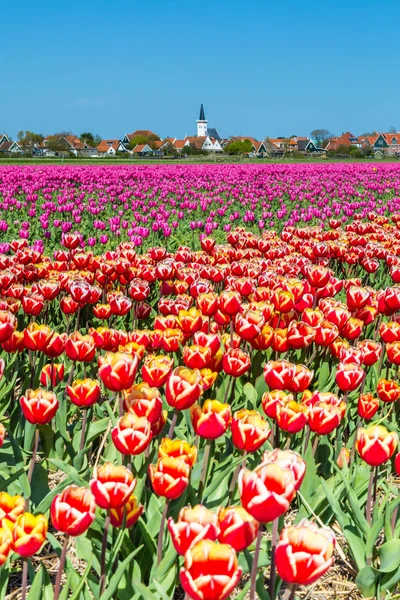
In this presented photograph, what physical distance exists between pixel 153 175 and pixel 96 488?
23.3 metres

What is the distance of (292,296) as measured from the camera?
161 inches

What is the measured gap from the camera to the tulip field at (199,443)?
1604mm

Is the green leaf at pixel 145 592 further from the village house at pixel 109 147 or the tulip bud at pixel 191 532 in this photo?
the village house at pixel 109 147

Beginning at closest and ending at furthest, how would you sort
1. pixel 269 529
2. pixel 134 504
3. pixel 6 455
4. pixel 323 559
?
1. pixel 323 559
2. pixel 134 504
3. pixel 269 529
4. pixel 6 455

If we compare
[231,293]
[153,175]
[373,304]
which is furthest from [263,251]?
[153,175]

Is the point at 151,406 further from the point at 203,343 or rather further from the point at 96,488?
the point at 203,343

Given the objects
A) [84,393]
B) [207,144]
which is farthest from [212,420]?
[207,144]

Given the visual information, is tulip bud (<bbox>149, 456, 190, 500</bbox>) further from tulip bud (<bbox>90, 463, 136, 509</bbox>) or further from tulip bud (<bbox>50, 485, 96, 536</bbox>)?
tulip bud (<bbox>50, 485, 96, 536</bbox>)

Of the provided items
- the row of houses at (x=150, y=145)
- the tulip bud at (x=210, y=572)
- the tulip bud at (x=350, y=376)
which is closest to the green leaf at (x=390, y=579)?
the tulip bud at (x=350, y=376)

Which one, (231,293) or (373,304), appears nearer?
(231,293)

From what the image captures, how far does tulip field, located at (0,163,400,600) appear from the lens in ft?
5.26

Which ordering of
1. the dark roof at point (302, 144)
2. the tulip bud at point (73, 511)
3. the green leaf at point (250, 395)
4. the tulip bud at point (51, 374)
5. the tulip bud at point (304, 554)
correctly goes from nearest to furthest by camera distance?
the tulip bud at point (304, 554)
the tulip bud at point (73, 511)
the tulip bud at point (51, 374)
the green leaf at point (250, 395)
the dark roof at point (302, 144)

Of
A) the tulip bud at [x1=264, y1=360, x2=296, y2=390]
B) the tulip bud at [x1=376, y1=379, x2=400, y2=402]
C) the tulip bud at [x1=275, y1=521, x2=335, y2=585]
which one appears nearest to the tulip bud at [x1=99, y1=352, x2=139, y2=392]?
the tulip bud at [x1=264, y1=360, x2=296, y2=390]

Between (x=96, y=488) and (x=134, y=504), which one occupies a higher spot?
(x=96, y=488)
